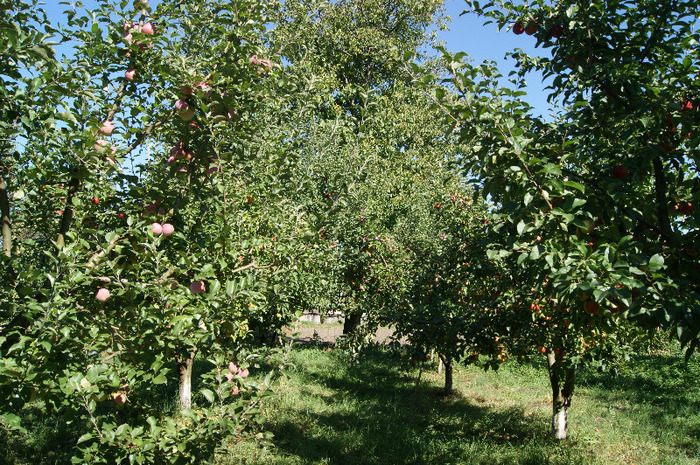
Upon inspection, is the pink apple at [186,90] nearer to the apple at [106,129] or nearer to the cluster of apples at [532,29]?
the apple at [106,129]

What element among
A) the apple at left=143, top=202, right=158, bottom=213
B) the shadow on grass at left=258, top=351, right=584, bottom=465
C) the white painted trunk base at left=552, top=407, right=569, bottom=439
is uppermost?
the apple at left=143, top=202, right=158, bottom=213

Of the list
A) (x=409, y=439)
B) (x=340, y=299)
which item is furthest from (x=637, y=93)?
(x=340, y=299)

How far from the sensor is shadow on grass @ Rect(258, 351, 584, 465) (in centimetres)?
639

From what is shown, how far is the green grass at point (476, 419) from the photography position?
644 centimetres

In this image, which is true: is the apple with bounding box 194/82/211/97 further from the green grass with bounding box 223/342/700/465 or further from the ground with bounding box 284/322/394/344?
the ground with bounding box 284/322/394/344

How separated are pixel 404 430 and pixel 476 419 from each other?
1.73 metres

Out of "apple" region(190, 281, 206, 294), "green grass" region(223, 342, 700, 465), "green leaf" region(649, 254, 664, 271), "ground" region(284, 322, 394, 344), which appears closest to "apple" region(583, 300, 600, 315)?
"green leaf" region(649, 254, 664, 271)

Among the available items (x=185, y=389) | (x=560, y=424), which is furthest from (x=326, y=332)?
(x=560, y=424)

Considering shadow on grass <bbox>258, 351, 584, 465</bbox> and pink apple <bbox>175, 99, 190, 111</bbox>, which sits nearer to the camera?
pink apple <bbox>175, 99, 190, 111</bbox>

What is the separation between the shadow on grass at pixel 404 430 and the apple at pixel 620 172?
15.7 feet

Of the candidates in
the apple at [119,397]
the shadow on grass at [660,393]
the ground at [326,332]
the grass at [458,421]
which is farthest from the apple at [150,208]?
the ground at [326,332]

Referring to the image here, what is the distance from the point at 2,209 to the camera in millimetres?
2479

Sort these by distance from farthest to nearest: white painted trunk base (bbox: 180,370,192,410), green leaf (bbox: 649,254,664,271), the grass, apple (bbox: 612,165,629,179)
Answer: white painted trunk base (bbox: 180,370,192,410) < the grass < apple (bbox: 612,165,629,179) < green leaf (bbox: 649,254,664,271)

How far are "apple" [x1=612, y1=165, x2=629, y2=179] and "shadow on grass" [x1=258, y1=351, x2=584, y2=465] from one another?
479cm
